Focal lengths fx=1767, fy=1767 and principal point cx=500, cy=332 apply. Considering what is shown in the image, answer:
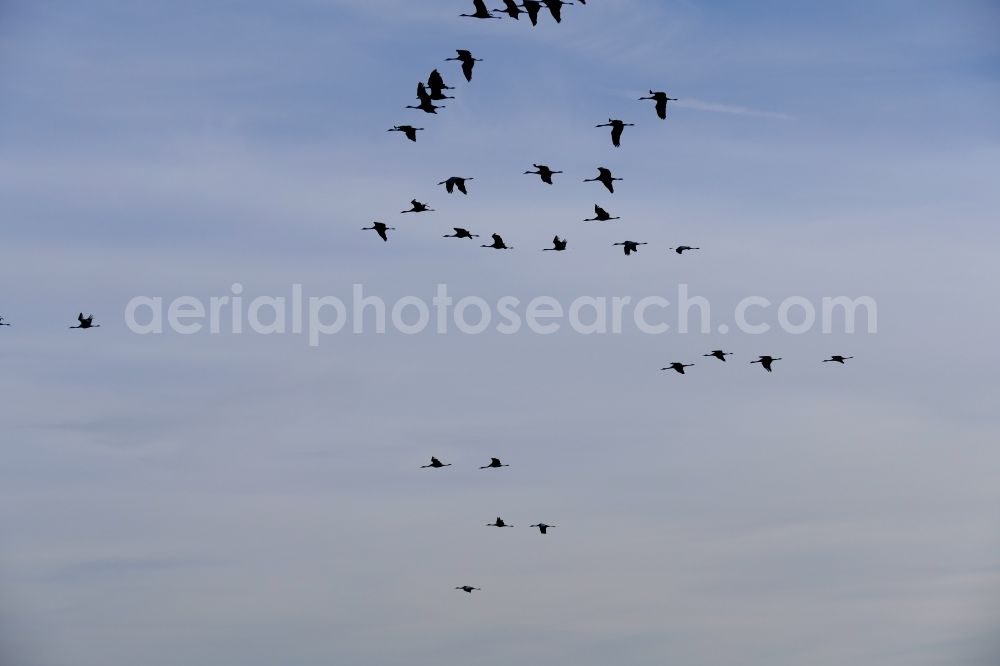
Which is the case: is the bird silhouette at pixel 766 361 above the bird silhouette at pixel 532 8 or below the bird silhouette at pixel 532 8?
below

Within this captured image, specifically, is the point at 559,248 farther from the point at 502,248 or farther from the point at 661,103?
the point at 661,103

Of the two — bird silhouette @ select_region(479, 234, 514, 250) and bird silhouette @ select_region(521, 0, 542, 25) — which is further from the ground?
bird silhouette @ select_region(521, 0, 542, 25)

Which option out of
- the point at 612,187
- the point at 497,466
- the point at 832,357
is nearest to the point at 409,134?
the point at 612,187

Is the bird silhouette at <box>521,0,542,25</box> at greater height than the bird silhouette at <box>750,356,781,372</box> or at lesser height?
greater

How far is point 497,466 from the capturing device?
5522 inches

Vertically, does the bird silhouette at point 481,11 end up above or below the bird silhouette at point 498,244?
above

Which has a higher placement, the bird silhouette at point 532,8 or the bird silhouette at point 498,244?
the bird silhouette at point 532,8

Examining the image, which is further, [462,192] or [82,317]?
[82,317]

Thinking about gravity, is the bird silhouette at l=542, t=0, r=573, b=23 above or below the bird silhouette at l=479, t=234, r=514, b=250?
above

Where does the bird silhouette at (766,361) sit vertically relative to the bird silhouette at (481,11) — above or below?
below

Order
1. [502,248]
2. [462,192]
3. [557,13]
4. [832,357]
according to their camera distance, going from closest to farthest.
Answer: [557,13]
[462,192]
[502,248]
[832,357]

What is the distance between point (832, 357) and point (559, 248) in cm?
2743

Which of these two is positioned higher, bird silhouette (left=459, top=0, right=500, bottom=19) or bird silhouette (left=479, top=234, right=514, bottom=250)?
bird silhouette (left=459, top=0, right=500, bottom=19)

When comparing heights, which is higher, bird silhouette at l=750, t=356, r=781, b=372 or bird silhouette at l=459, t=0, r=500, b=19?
bird silhouette at l=459, t=0, r=500, b=19
